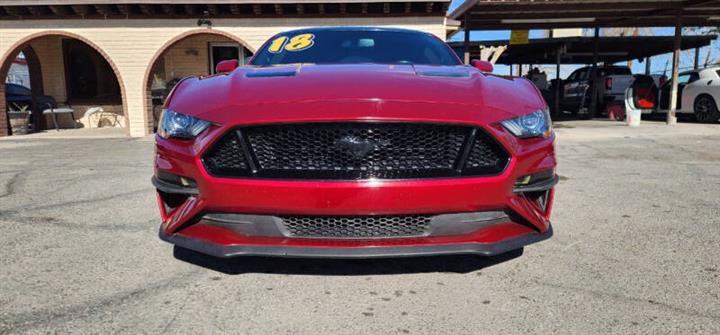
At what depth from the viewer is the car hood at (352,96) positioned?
7.39 ft

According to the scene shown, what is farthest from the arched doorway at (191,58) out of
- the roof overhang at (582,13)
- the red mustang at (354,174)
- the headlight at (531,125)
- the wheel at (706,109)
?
the headlight at (531,125)

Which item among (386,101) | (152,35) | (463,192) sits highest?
(152,35)

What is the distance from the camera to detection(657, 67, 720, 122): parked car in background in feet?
42.5

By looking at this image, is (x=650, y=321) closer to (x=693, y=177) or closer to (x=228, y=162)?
(x=228, y=162)

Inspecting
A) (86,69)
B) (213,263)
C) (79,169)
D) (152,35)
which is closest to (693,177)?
(213,263)

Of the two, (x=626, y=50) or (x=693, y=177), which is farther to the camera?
(x=626, y=50)

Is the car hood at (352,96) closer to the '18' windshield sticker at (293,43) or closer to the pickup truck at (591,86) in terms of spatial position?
the '18' windshield sticker at (293,43)

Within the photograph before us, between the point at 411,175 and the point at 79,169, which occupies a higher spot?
the point at 411,175

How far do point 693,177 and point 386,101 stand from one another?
15.6 ft

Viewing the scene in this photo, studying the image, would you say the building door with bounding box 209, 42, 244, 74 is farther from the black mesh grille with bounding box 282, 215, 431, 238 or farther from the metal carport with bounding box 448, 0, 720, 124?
the black mesh grille with bounding box 282, 215, 431, 238

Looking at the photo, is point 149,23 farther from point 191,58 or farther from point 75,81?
point 75,81

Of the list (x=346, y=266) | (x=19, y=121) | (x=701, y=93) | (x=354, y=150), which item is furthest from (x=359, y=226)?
(x=701, y=93)

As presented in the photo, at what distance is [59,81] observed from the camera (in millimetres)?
14633

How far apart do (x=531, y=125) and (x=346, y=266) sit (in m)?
1.23
